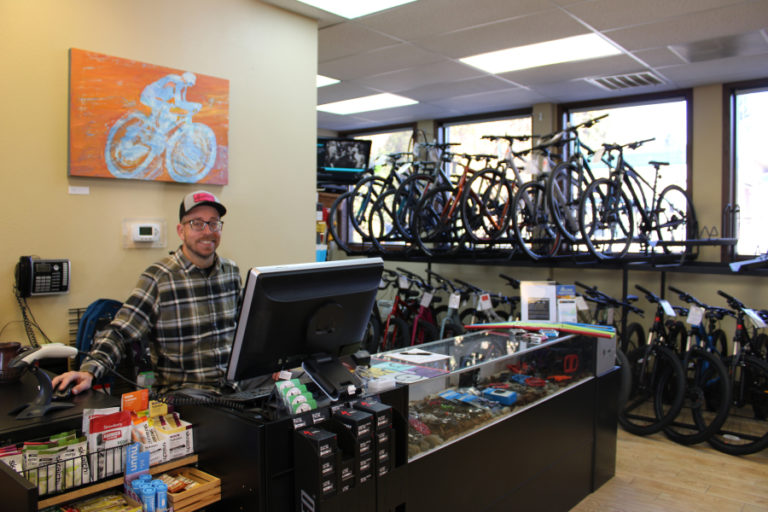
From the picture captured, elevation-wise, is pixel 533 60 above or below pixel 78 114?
above

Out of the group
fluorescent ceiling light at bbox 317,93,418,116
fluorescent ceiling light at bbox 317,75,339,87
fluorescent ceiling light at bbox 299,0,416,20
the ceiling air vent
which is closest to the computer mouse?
fluorescent ceiling light at bbox 299,0,416,20

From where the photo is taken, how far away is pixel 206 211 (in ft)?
7.56

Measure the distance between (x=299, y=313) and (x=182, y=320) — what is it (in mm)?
943

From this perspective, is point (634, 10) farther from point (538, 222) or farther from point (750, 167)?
point (750, 167)

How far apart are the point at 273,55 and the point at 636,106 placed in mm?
4367

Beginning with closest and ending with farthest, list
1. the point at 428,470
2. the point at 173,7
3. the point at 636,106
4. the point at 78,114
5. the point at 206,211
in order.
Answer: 1. the point at 428,470
2. the point at 206,211
3. the point at 78,114
4. the point at 173,7
5. the point at 636,106

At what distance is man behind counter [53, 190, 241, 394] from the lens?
2281 mm

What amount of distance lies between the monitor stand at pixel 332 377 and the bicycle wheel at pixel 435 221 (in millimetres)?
3436

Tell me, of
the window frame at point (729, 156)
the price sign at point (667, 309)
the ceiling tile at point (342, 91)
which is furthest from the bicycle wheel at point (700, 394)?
the ceiling tile at point (342, 91)

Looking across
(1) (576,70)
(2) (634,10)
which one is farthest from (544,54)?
(2) (634,10)

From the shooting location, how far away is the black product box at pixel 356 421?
59.0 inches

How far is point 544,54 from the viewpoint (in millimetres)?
4789

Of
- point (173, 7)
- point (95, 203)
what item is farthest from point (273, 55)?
point (95, 203)

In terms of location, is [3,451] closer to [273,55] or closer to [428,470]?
[428,470]
